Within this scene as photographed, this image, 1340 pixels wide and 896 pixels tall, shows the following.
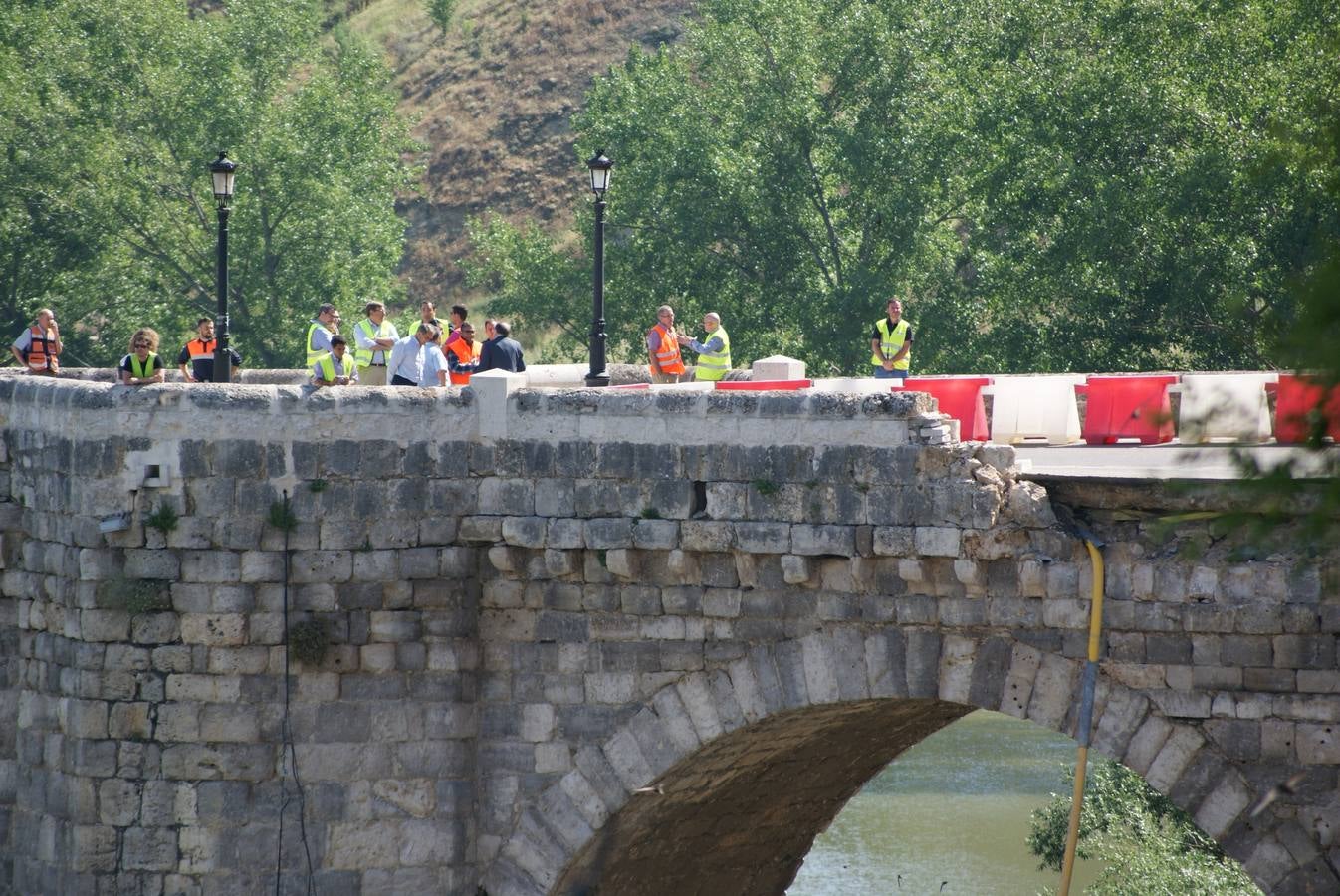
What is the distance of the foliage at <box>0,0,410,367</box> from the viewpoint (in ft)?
108

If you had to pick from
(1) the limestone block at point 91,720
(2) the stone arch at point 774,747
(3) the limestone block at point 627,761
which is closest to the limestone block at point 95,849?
(1) the limestone block at point 91,720

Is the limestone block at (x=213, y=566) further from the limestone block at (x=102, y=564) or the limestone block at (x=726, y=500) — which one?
the limestone block at (x=726, y=500)

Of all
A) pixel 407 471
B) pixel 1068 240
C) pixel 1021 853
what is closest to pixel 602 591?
pixel 407 471

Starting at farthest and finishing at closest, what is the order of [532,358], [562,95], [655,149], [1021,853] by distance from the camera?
1. [562,95]
2. [532,358]
3. [655,149]
4. [1021,853]

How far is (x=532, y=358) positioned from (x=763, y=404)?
88.1ft

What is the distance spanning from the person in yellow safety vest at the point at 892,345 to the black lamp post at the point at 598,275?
2.50m

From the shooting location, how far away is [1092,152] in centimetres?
2534

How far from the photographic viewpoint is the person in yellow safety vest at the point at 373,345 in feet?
55.9

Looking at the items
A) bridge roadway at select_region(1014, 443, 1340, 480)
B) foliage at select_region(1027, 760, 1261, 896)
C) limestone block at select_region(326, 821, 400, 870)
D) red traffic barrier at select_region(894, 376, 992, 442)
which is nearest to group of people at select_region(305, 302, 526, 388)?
red traffic barrier at select_region(894, 376, 992, 442)

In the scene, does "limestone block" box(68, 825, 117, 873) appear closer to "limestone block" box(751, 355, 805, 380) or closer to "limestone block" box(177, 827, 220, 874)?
"limestone block" box(177, 827, 220, 874)

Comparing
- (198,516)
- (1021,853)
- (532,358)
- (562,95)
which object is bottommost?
(1021,853)

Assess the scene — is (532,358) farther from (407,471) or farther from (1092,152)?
(407,471)

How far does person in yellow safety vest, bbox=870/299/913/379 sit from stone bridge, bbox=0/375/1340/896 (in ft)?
18.6

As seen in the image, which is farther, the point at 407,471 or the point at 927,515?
the point at 407,471
